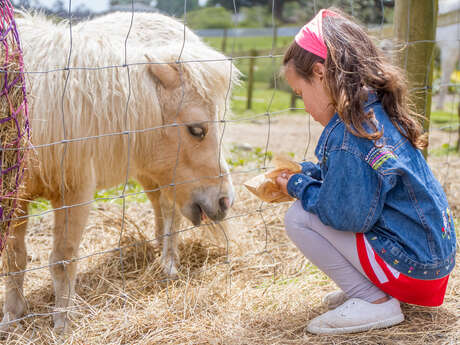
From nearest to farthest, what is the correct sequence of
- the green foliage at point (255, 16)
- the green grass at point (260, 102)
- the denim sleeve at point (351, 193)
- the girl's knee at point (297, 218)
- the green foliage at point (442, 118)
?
the denim sleeve at point (351, 193)
the girl's knee at point (297, 218)
the green foliage at point (442, 118)
the green grass at point (260, 102)
the green foliage at point (255, 16)

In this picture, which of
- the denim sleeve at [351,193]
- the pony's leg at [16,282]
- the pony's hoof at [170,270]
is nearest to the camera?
the denim sleeve at [351,193]

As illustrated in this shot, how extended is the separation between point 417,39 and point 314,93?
1.44 metres

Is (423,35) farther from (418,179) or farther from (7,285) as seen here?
(7,285)

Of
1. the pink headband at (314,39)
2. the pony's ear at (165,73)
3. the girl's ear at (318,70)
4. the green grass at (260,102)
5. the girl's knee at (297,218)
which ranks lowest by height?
the green grass at (260,102)

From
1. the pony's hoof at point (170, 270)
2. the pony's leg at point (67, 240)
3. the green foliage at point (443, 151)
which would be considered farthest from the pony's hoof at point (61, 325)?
the green foliage at point (443, 151)

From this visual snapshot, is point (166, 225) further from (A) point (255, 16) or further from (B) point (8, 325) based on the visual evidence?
(A) point (255, 16)

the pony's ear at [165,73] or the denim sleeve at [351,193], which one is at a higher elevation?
the pony's ear at [165,73]

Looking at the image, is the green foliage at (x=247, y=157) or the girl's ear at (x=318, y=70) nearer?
the girl's ear at (x=318, y=70)

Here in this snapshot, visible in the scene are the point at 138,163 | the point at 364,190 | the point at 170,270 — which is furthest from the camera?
the point at 170,270

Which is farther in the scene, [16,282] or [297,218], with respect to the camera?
[16,282]

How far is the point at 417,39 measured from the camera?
10.3ft

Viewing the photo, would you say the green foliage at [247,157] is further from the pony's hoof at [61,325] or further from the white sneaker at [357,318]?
the white sneaker at [357,318]

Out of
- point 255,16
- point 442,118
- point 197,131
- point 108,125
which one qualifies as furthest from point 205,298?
point 255,16

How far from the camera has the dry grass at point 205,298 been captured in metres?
2.08
